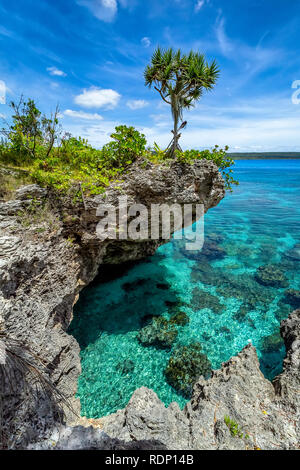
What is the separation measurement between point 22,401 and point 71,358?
253 centimetres

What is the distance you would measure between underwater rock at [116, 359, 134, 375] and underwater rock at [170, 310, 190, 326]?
2404mm

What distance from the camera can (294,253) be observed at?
14719 mm

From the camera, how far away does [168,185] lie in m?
7.39

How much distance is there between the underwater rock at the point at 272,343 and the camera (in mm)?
7555

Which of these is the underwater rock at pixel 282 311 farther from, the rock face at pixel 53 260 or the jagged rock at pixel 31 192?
the jagged rock at pixel 31 192

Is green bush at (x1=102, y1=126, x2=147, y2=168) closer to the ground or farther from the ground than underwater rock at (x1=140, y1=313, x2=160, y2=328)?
farther from the ground

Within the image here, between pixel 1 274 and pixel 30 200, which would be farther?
pixel 30 200

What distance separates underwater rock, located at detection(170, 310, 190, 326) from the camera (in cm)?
849

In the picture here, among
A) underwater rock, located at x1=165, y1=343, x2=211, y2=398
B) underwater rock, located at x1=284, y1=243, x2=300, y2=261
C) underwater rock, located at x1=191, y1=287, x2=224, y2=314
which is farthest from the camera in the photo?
underwater rock, located at x1=284, y1=243, x2=300, y2=261

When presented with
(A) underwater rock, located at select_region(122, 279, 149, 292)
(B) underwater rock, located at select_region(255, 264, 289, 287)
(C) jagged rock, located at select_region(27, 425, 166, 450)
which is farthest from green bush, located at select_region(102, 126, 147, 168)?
(B) underwater rock, located at select_region(255, 264, 289, 287)

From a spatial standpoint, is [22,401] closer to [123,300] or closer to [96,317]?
[96,317]

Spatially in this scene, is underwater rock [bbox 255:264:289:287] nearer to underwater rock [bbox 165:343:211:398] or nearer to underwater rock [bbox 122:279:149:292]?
underwater rock [bbox 165:343:211:398]
